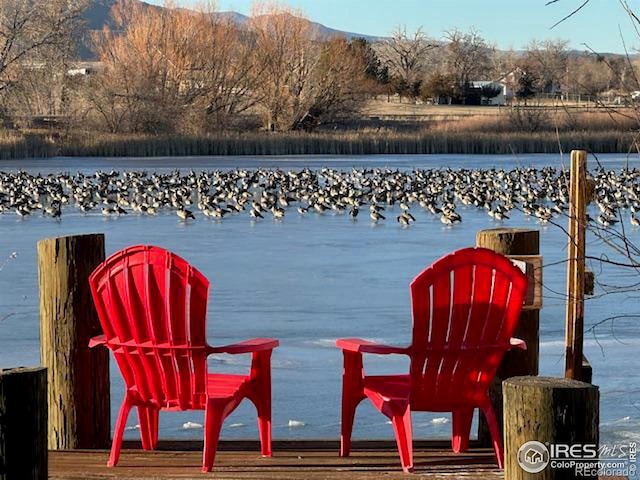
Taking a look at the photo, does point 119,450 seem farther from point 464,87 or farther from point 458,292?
point 464,87

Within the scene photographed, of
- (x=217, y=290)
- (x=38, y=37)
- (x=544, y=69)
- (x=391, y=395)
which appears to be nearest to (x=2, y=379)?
(x=391, y=395)

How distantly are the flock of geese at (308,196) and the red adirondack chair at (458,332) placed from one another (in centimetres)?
1513

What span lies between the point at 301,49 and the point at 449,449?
61.4 metres

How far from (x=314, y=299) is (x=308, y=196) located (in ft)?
44.8

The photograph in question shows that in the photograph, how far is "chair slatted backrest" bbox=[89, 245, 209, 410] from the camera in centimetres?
470

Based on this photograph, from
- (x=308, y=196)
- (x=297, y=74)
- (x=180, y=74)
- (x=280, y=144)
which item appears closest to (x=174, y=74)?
(x=180, y=74)

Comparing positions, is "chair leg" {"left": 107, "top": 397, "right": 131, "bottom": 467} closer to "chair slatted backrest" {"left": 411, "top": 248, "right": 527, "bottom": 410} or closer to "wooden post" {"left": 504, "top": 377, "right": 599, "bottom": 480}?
"chair slatted backrest" {"left": 411, "top": 248, "right": 527, "bottom": 410}

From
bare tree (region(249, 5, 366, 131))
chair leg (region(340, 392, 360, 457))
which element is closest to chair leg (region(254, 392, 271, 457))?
chair leg (region(340, 392, 360, 457))

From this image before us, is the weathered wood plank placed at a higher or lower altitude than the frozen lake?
higher

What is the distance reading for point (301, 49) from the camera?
215 feet

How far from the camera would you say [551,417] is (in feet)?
10.4

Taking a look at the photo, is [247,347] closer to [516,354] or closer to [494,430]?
[494,430]

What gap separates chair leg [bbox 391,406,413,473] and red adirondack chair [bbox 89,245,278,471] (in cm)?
68

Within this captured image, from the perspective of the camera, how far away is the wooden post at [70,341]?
535 centimetres
